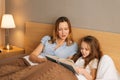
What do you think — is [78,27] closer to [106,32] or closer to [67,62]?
[106,32]

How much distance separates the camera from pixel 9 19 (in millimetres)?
2762

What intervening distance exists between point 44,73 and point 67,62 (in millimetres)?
265

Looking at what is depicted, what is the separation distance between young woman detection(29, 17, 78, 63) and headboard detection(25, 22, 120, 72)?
82 millimetres

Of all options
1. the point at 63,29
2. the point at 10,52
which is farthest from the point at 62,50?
the point at 10,52

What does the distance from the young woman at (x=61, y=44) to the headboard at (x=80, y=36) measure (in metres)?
0.08

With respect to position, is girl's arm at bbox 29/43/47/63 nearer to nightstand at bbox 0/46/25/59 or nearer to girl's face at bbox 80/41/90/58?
girl's face at bbox 80/41/90/58

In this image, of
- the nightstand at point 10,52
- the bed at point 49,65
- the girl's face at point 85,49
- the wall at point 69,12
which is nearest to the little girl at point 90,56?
the girl's face at point 85,49

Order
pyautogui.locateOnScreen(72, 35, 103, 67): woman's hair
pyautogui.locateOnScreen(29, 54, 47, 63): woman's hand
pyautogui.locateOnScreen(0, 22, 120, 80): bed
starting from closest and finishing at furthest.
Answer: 1. pyautogui.locateOnScreen(0, 22, 120, 80): bed
2. pyautogui.locateOnScreen(72, 35, 103, 67): woman's hair
3. pyautogui.locateOnScreen(29, 54, 47, 63): woman's hand

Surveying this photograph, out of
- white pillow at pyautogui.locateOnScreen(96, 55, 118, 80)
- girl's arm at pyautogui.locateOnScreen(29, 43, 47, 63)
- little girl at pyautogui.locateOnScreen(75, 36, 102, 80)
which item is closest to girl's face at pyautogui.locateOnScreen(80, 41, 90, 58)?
little girl at pyautogui.locateOnScreen(75, 36, 102, 80)

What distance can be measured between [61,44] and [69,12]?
381 mm

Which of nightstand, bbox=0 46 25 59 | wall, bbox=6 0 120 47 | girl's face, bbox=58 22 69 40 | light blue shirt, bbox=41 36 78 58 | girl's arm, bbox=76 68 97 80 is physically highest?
wall, bbox=6 0 120 47

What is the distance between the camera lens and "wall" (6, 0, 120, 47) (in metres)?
1.82

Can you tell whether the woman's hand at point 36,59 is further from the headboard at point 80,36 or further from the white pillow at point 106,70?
the white pillow at point 106,70

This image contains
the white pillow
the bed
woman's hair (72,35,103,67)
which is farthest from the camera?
woman's hair (72,35,103,67)
